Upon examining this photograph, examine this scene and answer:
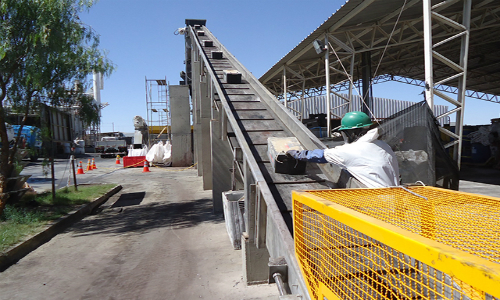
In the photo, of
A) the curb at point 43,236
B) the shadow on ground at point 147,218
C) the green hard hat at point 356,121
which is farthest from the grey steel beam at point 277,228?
the curb at point 43,236

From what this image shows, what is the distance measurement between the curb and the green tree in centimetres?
134

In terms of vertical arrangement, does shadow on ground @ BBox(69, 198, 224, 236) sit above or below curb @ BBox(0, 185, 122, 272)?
below

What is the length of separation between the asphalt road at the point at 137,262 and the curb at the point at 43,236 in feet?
0.50

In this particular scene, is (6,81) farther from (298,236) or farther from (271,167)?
(298,236)

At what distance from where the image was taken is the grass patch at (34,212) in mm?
6496

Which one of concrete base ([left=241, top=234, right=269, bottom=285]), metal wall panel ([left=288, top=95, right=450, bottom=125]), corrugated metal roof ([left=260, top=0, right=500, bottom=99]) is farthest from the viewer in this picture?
metal wall panel ([left=288, top=95, right=450, bottom=125])

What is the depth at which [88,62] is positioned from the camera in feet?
28.4

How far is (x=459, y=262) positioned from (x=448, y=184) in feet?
17.7

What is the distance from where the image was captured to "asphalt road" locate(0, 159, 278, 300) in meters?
4.62

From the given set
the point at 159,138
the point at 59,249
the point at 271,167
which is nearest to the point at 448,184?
the point at 271,167

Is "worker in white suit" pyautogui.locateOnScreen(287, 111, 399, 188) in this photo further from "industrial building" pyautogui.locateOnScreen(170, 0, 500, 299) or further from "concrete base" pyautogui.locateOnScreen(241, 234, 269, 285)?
"concrete base" pyautogui.locateOnScreen(241, 234, 269, 285)

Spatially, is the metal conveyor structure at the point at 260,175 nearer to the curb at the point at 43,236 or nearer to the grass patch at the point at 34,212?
the curb at the point at 43,236

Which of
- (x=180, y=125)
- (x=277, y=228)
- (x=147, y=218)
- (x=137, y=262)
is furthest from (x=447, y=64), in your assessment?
(x=180, y=125)

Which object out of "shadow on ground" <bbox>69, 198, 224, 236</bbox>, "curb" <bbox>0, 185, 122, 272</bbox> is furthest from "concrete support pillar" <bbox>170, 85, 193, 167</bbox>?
"shadow on ground" <bbox>69, 198, 224, 236</bbox>
